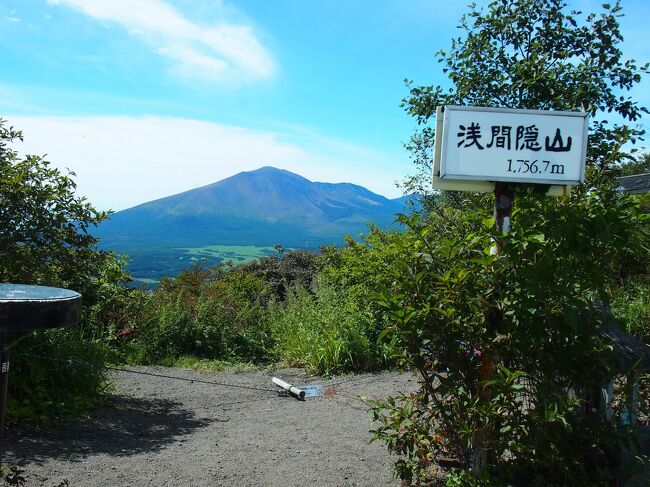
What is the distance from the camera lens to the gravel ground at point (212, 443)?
395cm

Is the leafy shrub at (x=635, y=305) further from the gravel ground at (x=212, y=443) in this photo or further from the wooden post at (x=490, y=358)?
the wooden post at (x=490, y=358)

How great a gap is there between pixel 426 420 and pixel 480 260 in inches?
39.7

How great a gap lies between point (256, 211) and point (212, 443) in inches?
3879

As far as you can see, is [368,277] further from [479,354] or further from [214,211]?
[214,211]

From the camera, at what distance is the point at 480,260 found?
2971 millimetres

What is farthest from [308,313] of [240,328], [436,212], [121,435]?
[121,435]

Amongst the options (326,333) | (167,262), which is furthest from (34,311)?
(167,262)

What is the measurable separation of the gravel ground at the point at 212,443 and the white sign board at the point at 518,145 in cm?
208

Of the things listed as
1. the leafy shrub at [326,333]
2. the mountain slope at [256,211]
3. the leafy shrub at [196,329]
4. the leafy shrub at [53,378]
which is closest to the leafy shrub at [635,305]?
the leafy shrub at [326,333]

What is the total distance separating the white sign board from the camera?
317 centimetres

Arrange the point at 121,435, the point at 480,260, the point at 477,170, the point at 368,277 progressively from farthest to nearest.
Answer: the point at 368,277, the point at 121,435, the point at 477,170, the point at 480,260

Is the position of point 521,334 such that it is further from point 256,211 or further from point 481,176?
point 256,211

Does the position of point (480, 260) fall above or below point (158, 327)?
above

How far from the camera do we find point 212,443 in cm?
479
